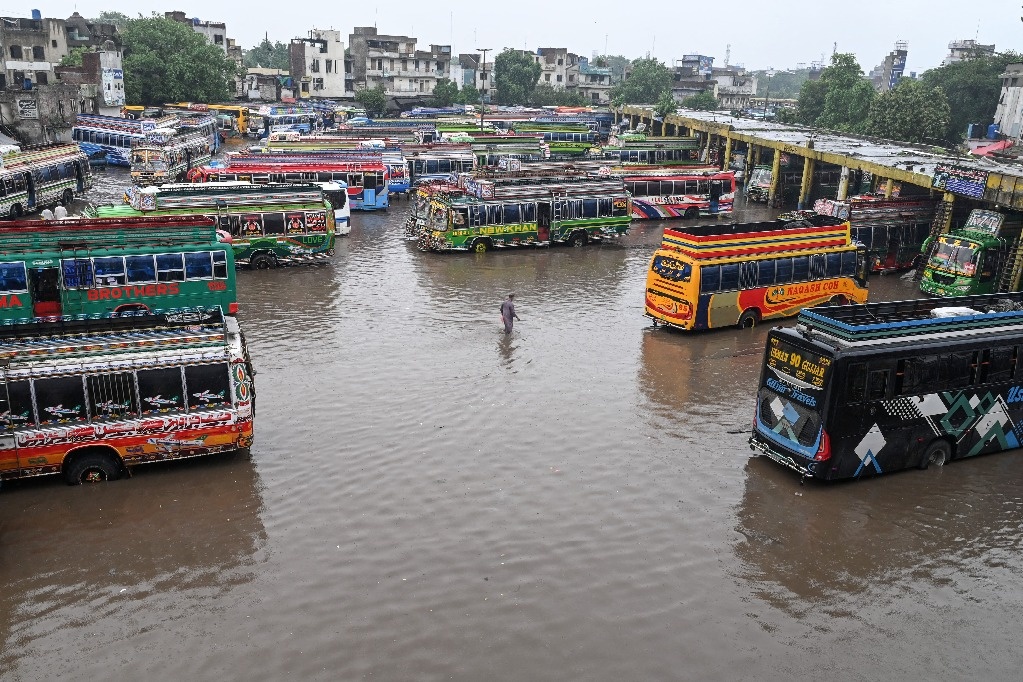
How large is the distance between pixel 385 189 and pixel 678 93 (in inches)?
3634

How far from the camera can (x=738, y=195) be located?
177 ft

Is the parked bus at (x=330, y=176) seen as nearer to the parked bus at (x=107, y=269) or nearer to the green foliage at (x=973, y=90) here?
the parked bus at (x=107, y=269)

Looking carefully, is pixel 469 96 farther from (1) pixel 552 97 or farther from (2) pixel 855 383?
(2) pixel 855 383

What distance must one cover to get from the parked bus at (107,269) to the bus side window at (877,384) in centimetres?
1605

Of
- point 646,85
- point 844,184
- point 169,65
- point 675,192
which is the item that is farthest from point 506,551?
point 646,85

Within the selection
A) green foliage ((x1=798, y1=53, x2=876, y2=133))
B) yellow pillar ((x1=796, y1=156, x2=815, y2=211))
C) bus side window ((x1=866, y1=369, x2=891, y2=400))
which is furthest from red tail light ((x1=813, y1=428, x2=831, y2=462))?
green foliage ((x1=798, y1=53, x2=876, y2=133))

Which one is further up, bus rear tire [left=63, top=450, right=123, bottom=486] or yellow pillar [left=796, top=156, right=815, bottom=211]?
yellow pillar [left=796, top=156, right=815, bottom=211]

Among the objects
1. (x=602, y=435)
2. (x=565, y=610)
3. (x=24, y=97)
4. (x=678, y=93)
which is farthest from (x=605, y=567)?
(x=678, y=93)

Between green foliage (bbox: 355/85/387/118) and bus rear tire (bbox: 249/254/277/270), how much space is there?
64.0m

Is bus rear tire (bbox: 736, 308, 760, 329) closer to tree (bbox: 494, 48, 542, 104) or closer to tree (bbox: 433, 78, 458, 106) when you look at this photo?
tree (bbox: 433, 78, 458, 106)

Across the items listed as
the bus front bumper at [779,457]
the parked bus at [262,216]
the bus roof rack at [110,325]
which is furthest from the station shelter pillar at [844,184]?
the bus roof rack at [110,325]

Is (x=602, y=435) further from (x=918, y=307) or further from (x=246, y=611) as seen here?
(x=246, y=611)

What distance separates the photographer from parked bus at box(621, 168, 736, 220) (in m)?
40.9

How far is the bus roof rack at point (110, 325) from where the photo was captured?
13.3 meters
